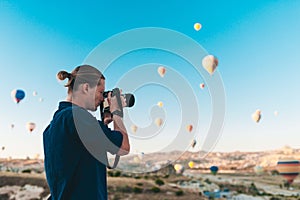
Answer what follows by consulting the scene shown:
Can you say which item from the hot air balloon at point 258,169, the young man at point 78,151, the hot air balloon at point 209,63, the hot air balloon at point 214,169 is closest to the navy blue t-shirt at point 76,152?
the young man at point 78,151

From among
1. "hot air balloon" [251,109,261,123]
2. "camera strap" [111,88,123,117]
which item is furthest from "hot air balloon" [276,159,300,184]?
"camera strap" [111,88,123,117]

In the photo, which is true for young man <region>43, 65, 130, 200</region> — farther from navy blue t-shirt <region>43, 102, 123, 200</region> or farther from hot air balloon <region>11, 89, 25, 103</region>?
hot air balloon <region>11, 89, 25, 103</region>

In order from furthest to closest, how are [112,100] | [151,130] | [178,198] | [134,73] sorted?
[178,198]
[151,130]
[134,73]
[112,100]

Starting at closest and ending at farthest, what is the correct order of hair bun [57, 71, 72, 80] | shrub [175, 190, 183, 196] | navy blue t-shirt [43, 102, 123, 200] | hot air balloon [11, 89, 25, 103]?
navy blue t-shirt [43, 102, 123, 200] → hair bun [57, 71, 72, 80] → hot air balloon [11, 89, 25, 103] → shrub [175, 190, 183, 196]

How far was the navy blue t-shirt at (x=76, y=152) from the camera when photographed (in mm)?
947

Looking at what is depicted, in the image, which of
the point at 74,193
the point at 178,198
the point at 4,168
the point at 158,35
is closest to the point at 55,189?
the point at 74,193

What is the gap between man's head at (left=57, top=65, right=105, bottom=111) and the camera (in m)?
1.02

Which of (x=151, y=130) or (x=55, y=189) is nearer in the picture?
(x=55, y=189)

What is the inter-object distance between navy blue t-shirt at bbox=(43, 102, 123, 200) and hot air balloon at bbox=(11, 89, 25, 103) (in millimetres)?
7279

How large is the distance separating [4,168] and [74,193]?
392 inches

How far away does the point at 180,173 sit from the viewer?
439 inches

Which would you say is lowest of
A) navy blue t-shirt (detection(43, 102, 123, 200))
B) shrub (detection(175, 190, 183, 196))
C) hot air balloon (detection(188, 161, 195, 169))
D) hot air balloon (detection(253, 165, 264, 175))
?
shrub (detection(175, 190, 183, 196))

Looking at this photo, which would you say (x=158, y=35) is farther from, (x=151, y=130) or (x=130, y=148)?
(x=130, y=148)

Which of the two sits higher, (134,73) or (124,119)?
(134,73)
